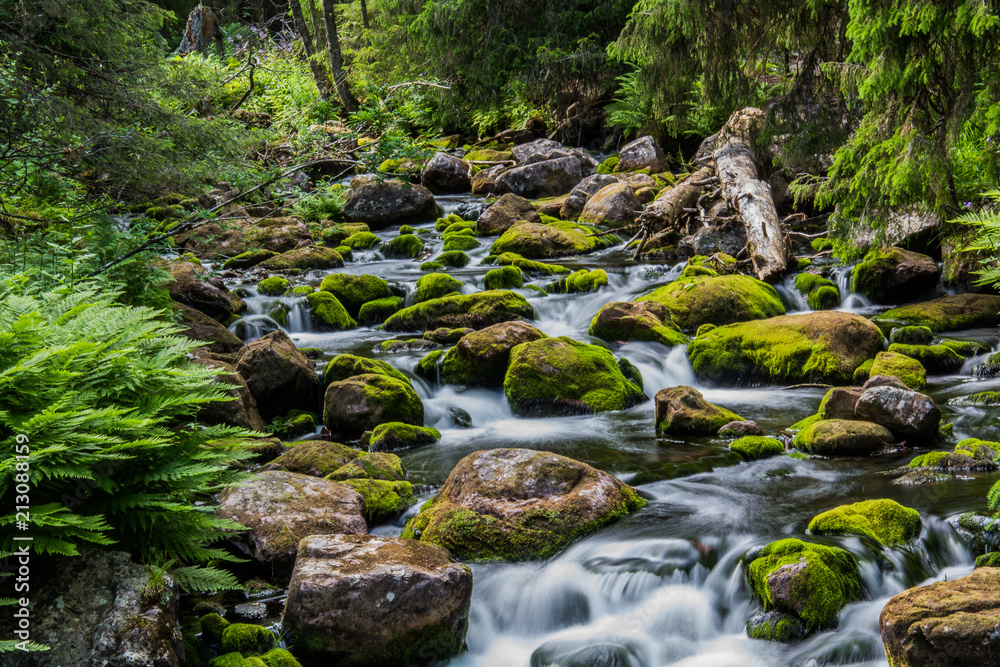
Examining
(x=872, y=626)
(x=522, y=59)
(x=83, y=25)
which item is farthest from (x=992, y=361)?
(x=522, y=59)

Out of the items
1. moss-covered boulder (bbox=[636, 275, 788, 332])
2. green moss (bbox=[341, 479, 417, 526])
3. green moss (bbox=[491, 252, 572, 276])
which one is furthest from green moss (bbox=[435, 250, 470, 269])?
green moss (bbox=[341, 479, 417, 526])

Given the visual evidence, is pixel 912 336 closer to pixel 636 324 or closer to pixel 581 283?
pixel 636 324

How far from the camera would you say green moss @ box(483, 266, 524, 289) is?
42.9 ft

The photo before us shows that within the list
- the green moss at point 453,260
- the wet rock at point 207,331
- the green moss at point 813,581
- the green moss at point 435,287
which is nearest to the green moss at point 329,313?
the green moss at point 435,287

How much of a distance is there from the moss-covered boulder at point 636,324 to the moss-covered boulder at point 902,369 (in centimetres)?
265

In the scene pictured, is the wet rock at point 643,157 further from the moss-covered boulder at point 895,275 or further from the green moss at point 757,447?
the green moss at point 757,447

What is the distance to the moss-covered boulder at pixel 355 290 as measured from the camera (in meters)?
12.5

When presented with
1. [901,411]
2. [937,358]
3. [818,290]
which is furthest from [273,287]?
[937,358]

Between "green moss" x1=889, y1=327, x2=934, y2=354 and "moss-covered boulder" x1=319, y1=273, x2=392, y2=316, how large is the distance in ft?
26.2

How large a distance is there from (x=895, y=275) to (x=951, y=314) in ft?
4.27

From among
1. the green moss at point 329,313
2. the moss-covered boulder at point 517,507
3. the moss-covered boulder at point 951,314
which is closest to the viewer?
the moss-covered boulder at point 517,507

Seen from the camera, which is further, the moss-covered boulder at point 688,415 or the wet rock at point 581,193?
the wet rock at point 581,193

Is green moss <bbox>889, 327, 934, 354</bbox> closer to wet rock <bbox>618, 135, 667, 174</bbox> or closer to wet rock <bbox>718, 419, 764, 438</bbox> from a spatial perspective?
wet rock <bbox>718, 419, 764, 438</bbox>

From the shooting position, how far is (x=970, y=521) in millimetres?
4750
